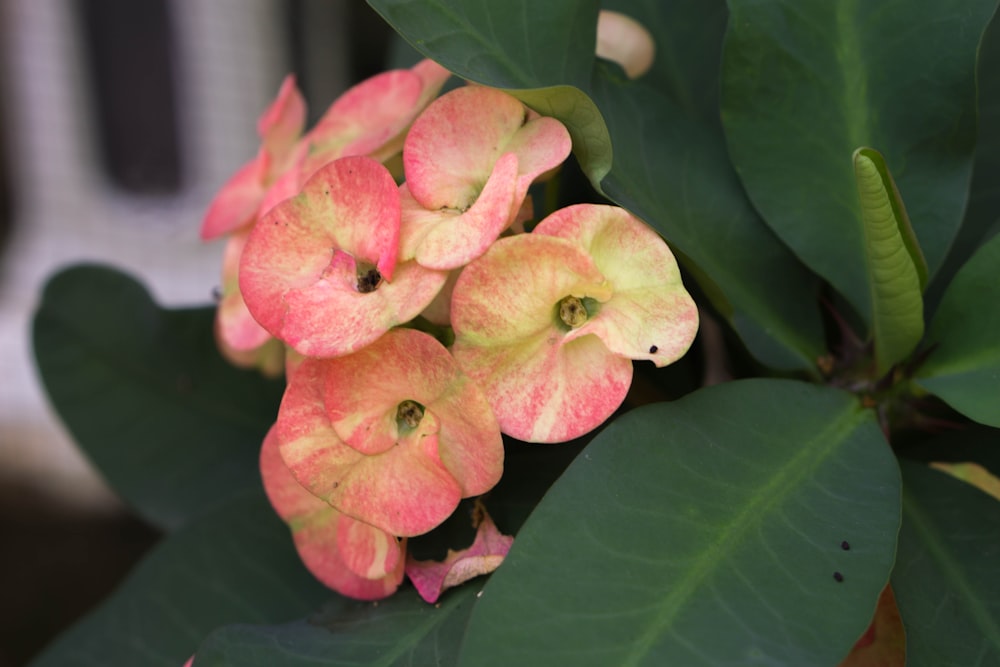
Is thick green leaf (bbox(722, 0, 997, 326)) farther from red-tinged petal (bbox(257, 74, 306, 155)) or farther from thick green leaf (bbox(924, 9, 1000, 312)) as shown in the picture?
red-tinged petal (bbox(257, 74, 306, 155))

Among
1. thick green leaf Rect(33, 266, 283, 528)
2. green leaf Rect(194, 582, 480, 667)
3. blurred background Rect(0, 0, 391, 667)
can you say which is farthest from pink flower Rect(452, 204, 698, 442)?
blurred background Rect(0, 0, 391, 667)

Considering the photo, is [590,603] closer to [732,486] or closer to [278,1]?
[732,486]

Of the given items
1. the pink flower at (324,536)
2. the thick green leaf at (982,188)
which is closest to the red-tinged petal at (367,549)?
the pink flower at (324,536)

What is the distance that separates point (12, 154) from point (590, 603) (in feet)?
10.3

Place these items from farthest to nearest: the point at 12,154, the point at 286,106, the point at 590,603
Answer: the point at 12,154 < the point at 286,106 < the point at 590,603

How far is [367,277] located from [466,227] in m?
0.06

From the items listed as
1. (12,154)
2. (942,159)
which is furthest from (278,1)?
(942,159)

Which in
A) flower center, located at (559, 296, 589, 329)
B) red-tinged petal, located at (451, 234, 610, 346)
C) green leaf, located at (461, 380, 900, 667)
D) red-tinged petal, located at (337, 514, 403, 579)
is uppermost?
red-tinged petal, located at (451, 234, 610, 346)

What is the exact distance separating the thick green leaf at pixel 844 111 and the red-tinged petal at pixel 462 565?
0.75ft

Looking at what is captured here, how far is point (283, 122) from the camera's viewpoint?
61 cm

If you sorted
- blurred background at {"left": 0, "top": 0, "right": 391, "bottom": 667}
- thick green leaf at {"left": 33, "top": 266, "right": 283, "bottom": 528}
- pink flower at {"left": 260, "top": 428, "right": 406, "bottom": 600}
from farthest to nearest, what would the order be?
blurred background at {"left": 0, "top": 0, "right": 391, "bottom": 667} → thick green leaf at {"left": 33, "top": 266, "right": 283, "bottom": 528} → pink flower at {"left": 260, "top": 428, "right": 406, "bottom": 600}

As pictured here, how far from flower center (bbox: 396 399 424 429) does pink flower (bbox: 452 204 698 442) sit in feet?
0.13

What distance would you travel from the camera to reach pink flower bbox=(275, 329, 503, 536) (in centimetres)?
41

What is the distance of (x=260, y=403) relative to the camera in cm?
74
